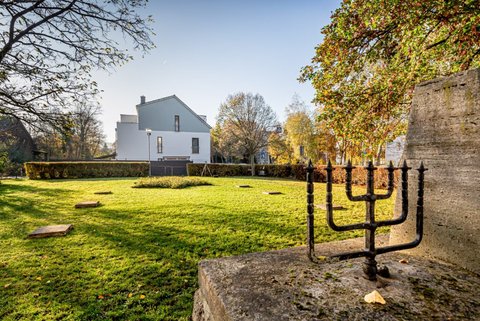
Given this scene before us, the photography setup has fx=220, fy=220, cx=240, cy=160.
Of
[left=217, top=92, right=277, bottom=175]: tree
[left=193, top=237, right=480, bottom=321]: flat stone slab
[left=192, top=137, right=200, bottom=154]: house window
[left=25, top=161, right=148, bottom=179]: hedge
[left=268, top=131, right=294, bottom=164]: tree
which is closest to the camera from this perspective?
[left=193, top=237, right=480, bottom=321]: flat stone slab

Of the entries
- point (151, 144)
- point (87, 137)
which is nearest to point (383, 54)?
point (151, 144)

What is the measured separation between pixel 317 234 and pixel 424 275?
8.62 ft

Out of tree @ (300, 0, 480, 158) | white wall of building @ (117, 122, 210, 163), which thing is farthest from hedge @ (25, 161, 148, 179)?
tree @ (300, 0, 480, 158)

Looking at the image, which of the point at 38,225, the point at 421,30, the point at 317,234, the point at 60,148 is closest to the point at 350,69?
the point at 421,30

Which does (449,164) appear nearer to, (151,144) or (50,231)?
(50,231)

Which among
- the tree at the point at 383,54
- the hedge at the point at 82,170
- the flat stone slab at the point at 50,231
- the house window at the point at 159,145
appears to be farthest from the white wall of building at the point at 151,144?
the tree at the point at 383,54

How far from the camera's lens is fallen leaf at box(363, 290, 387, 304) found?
1451 mm

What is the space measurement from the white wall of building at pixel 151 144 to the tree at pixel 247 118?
651 cm

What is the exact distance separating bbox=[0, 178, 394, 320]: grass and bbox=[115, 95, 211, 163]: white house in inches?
910

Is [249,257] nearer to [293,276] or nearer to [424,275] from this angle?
[293,276]

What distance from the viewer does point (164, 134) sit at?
30.4 metres

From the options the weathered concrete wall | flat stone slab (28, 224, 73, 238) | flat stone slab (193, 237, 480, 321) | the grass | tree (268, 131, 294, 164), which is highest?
tree (268, 131, 294, 164)

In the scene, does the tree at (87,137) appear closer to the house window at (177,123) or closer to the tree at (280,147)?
the house window at (177,123)

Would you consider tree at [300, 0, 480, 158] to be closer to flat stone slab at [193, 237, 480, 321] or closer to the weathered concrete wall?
the weathered concrete wall
